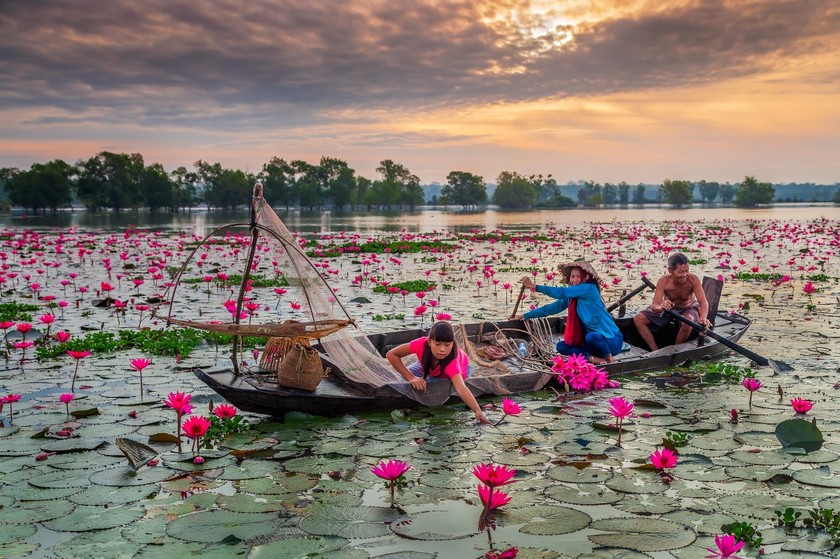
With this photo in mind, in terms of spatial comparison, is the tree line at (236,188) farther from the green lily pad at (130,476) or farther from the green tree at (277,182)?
the green lily pad at (130,476)

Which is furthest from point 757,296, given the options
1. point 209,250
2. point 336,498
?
point 209,250

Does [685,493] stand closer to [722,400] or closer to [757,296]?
[722,400]

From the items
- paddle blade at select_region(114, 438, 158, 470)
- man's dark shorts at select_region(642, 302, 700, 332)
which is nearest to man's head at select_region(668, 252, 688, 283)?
man's dark shorts at select_region(642, 302, 700, 332)

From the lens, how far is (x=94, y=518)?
401cm

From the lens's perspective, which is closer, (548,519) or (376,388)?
(548,519)

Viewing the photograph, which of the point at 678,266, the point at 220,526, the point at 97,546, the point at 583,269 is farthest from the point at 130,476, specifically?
the point at 678,266

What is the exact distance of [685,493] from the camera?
173 inches

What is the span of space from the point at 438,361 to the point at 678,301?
3715mm

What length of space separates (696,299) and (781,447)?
11.5 feet

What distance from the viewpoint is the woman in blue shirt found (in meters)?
7.51

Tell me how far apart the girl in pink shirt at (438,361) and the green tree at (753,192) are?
122 m

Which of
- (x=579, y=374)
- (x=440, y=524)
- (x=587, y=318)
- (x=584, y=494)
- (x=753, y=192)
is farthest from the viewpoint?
(x=753, y=192)

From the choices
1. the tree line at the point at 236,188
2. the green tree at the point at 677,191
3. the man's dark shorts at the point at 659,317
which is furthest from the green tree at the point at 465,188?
the man's dark shorts at the point at 659,317

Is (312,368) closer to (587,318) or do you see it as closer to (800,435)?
(587,318)
